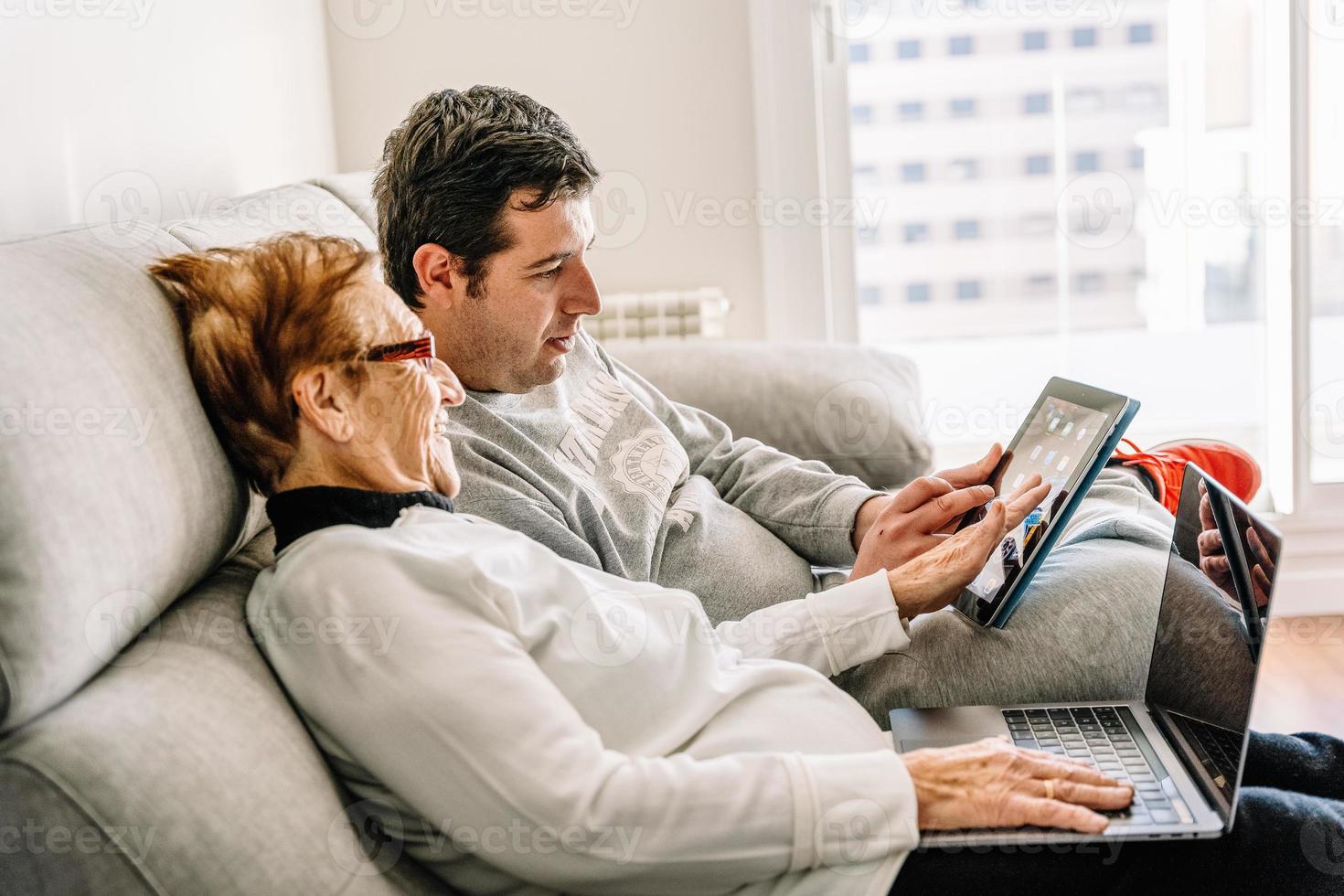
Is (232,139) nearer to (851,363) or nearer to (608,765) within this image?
(851,363)

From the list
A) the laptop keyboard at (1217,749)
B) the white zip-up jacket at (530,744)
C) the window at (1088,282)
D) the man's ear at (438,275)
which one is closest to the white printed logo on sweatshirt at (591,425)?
the man's ear at (438,275)

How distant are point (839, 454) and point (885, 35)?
4.30 feet

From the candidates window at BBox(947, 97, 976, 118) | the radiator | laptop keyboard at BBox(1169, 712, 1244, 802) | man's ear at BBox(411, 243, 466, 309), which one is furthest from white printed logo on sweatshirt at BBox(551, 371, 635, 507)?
window at BBox(947, 97, 976, 118)

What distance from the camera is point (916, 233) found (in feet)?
9.64

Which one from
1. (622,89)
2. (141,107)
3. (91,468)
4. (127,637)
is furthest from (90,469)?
(622,89)

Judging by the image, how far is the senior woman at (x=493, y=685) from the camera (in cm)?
84

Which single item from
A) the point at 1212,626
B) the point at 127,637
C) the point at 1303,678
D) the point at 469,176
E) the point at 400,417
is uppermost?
the point at 469,176

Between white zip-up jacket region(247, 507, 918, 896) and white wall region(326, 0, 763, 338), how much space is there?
1.94 meters

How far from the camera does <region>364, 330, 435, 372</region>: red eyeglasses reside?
103 centimetres

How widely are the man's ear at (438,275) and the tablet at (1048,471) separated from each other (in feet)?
2.15

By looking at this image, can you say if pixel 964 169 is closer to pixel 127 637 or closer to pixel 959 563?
pixel 959 563

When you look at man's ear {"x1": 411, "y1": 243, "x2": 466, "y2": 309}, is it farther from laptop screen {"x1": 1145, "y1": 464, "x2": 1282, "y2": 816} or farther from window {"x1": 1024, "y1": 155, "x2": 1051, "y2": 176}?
window {"x1": 1024, "y1": 155, "x2": 1051, "y2": 176}

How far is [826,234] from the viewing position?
9.53 ft

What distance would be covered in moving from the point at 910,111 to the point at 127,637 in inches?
95.4
